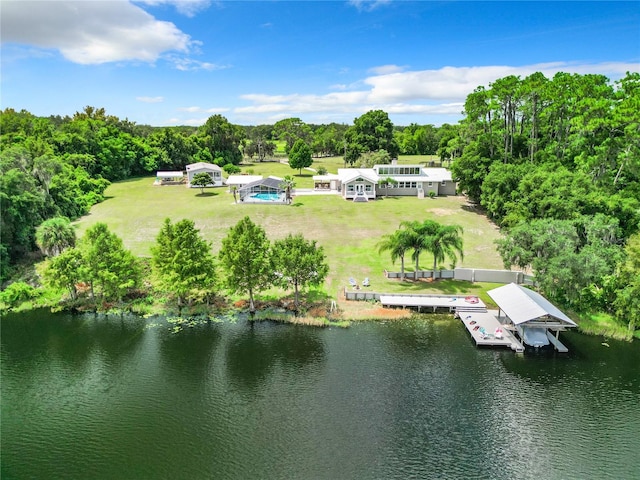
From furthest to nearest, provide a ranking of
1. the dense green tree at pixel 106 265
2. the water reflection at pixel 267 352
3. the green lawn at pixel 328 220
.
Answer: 1. the green lawn at pixel 328 220
2. the dense green tree at pixel 106 265
3. the water reflection at pixel 267 352

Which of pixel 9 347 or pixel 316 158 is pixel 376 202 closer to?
pixel 9 347

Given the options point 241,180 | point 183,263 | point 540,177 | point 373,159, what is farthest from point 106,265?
point 373,159

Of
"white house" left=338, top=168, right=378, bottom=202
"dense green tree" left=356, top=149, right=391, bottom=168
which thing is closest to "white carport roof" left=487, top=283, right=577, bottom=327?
"white house" left=338, top=168, right=378, bottom=202

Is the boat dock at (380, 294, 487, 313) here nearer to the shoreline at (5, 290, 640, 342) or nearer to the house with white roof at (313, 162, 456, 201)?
the shoreline at (5, 290, 640, 342)

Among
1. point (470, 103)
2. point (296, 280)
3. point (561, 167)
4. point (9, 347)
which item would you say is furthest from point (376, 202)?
point (9, 347)

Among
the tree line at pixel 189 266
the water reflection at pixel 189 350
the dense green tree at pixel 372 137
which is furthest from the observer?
the dense green tree at pixel 372 137

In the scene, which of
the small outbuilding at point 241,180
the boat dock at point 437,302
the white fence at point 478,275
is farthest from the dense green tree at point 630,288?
the small outbuilding at point 241,180

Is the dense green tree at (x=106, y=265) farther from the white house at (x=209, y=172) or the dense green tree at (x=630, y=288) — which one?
the white house at (x=209, y=172)
